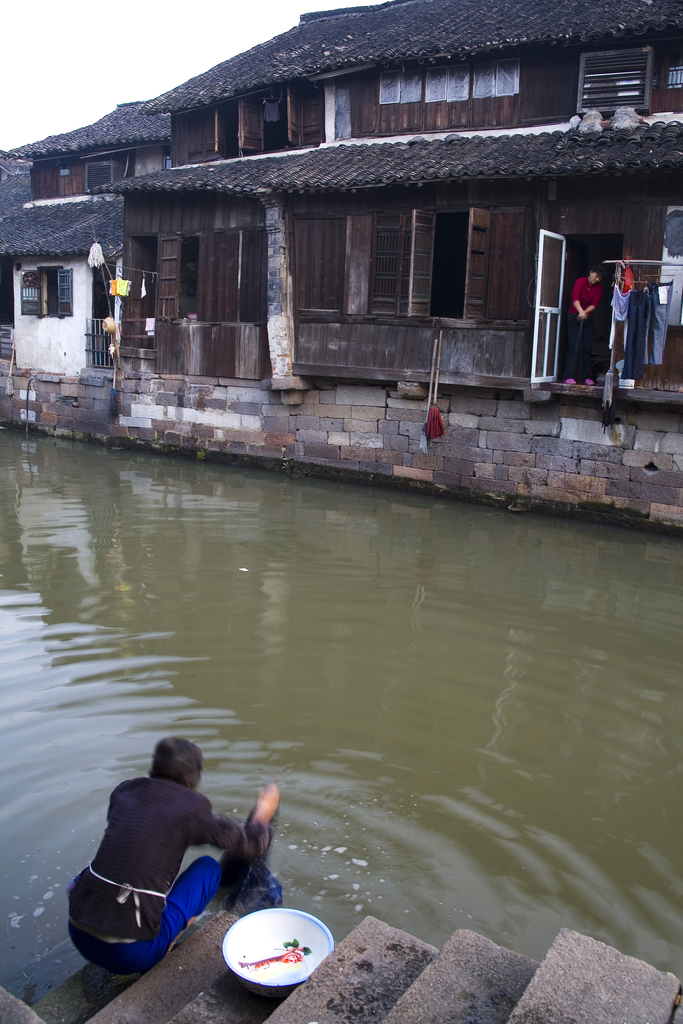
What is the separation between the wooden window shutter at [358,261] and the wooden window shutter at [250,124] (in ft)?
13.9

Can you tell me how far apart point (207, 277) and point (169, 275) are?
41.1 inches

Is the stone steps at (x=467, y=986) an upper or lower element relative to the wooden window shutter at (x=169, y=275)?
lower

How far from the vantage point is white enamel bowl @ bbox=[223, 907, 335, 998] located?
115 inches

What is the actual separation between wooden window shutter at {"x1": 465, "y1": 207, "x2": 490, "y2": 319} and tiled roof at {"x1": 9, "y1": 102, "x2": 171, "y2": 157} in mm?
11261

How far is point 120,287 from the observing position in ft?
56.6

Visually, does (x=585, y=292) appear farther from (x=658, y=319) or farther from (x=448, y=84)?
(x=448, y=84)

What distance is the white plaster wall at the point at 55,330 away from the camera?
1983cm

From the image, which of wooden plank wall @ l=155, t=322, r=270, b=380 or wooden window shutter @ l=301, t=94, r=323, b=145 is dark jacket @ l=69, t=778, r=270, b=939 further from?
wooden window shutter @ l=301, t=94, r=323, b=145

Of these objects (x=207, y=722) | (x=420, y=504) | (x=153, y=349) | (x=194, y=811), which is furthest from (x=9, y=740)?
(x=153, y=349)

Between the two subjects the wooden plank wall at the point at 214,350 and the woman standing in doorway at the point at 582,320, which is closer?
the woman standing in doorway at the point at 582,320

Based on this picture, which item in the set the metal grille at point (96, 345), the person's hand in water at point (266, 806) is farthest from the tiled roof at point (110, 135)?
the person's hand in water at point (266, 806)

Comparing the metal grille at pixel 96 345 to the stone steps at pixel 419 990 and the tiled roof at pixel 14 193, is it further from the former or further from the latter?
the stone steps at pixel 419 990

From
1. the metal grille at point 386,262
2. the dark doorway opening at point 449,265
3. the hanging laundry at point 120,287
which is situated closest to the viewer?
the metal grille at point 386,262

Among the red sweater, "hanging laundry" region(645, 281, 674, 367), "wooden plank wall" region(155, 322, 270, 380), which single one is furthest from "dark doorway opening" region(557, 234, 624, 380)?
"wooden plank wall" region(155, 322, 270, 380)
